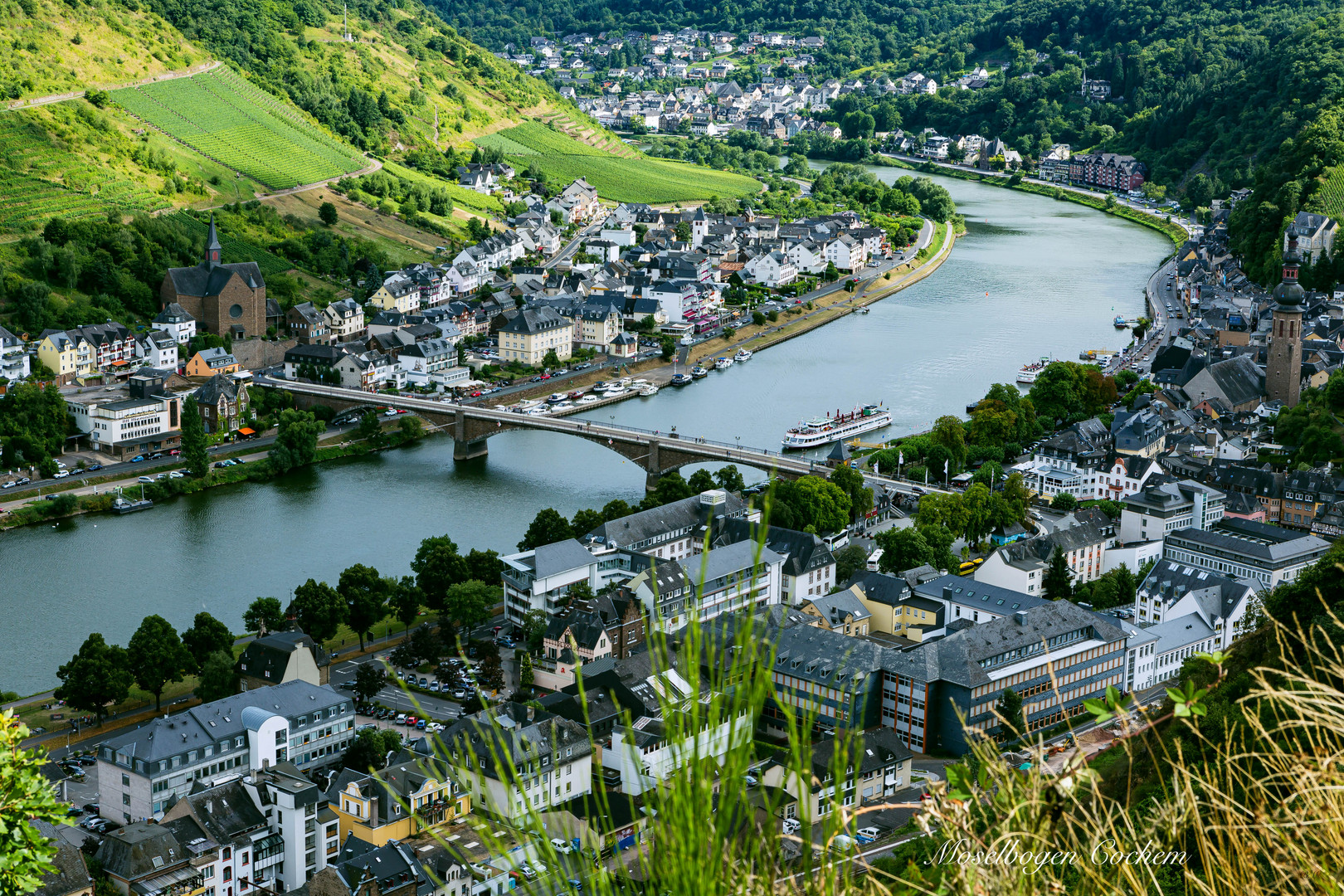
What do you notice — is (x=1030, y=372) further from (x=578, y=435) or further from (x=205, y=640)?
(x=205, y=640)

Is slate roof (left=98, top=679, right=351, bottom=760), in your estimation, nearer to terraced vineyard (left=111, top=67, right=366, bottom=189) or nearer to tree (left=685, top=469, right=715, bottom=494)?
tree (left=685, top=469, right=715, bottom=494)

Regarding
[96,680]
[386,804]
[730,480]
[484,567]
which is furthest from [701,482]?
[386,804]

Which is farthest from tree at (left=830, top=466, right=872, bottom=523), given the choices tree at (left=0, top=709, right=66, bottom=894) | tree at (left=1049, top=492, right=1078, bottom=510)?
tree at (left=0, top=709, right=66, bottom=894)

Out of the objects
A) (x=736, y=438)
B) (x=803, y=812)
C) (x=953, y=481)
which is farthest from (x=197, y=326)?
(x=803, y=812)

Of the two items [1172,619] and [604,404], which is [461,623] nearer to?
[1172,619]

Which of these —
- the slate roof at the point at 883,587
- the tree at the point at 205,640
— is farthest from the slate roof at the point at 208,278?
the slate roof at the point at 883,587

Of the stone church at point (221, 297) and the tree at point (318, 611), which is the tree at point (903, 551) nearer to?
the tree at point (318, 611)
